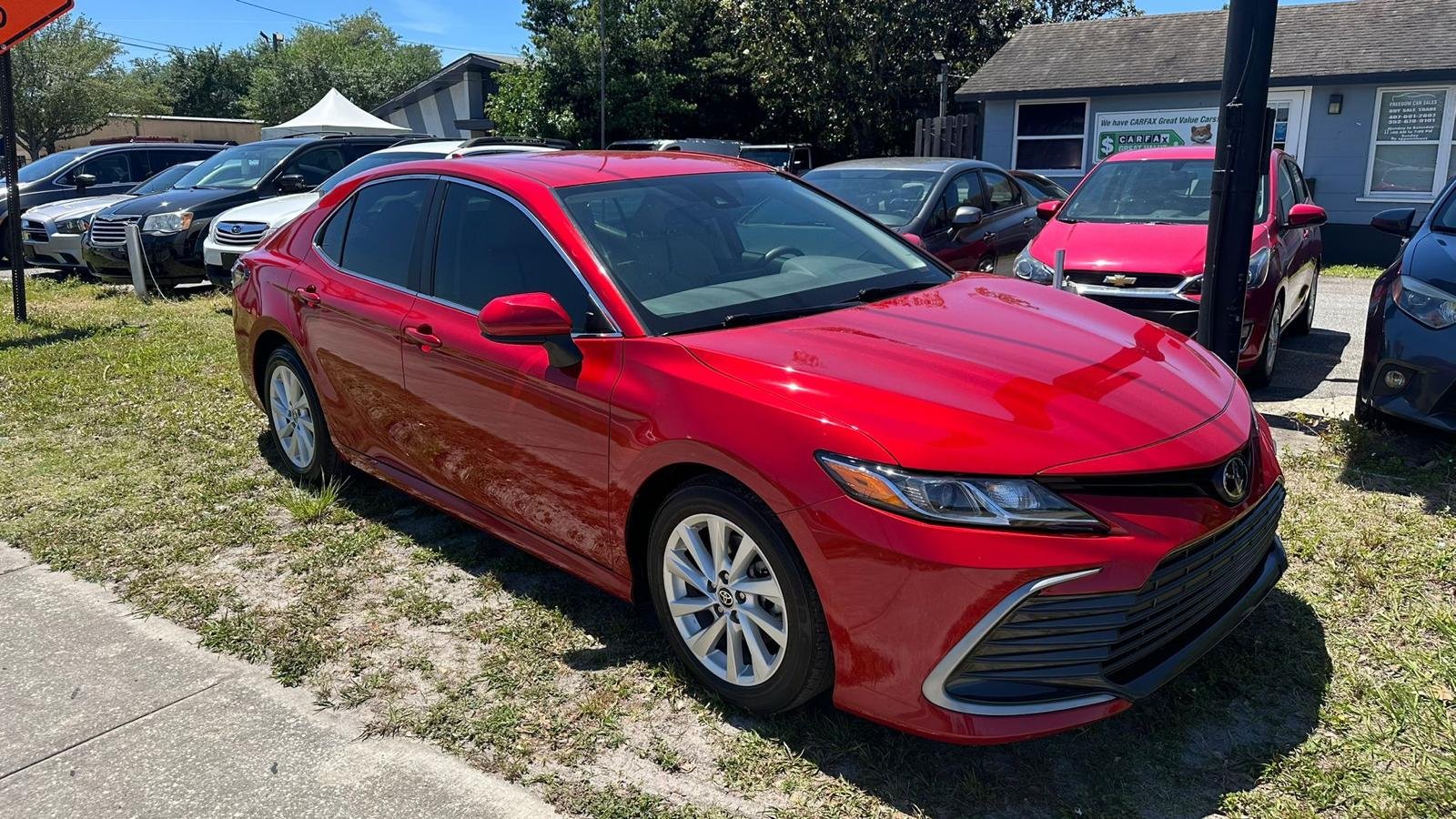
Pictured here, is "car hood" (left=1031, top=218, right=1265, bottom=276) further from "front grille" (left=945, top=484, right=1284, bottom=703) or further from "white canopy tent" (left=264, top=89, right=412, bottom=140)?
"white canopy tent" (left=264, top=89, right=412, bottom=140)

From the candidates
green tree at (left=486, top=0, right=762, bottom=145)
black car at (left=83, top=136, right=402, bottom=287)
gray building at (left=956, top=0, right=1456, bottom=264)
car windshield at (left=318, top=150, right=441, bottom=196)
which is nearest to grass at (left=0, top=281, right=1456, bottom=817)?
car windshield at (left=318, top=150, right=441, bottom=196)

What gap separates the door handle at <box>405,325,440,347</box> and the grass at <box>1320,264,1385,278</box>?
512 inches

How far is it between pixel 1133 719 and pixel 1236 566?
516 millimetres

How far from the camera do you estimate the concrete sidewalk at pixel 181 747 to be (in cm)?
273

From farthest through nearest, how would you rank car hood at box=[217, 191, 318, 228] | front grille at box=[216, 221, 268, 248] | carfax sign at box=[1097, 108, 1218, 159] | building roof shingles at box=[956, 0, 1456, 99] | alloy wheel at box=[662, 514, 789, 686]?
carfax sign at box=[1097, 108, 1218, 159], building roof shingles at box=[956, 0, 1456, 99], car hood at box=[217, 191, 318, 228], front grille at box=[216, 221, 268, 248], alloy wheel at box=[662, 514, 789, 686]

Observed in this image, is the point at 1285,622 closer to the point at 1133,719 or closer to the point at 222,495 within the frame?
the point at 1133,719

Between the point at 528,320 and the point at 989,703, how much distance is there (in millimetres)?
1721

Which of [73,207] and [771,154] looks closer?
[73,207]

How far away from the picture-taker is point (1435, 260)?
5023mm

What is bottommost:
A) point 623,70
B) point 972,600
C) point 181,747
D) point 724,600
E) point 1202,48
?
point 181,747

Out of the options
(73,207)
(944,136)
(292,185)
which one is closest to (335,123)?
(73,207)

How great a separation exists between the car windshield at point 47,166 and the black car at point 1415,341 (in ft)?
54.5

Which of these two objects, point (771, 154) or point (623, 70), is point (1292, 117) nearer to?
point (771, 154)

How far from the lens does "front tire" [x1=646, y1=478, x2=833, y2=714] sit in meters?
2.72
